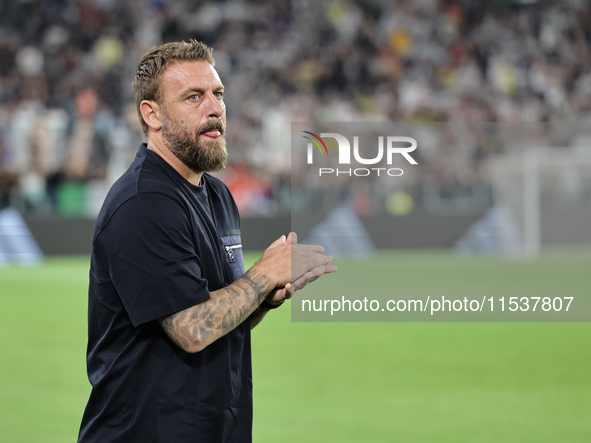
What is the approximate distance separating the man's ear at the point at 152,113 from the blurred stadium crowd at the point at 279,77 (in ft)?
39.6

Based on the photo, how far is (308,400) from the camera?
17.0 feet

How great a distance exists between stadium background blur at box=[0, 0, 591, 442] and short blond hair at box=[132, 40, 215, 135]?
1.69 meters

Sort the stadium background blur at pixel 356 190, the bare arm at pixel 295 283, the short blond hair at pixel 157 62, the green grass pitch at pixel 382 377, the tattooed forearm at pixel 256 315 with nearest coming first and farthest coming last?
the short blond hair at pixel 157 62 < the bare arm at pixel 295 283 < the tattooed forearm at pixel 256 315 < the green grass pitch at pixel 382 377 < the stadium background blur at pixel 356 190

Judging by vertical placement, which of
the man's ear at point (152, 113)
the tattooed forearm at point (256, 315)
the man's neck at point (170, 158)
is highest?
the man's ear at point (152, 113)

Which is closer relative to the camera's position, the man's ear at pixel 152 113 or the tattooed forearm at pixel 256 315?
the man's ear at pixel 152 113

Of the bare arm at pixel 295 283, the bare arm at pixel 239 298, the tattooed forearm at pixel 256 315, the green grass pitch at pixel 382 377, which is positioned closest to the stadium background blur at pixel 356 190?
the green grass pitch at pixel 382 377

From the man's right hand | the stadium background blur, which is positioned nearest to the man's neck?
the man's right hand

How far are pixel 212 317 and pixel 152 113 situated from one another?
792 mm

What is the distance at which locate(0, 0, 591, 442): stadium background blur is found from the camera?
505cm

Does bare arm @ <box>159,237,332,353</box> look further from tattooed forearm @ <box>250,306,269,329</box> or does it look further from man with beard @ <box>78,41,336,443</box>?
tattooed forearm @ <box>250,306,269,329</box>

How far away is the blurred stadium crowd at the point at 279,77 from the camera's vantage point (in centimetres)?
1606

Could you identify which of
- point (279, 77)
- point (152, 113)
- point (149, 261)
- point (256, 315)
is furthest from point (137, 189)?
point (279, 77)

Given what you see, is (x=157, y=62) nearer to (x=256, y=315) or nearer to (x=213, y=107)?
(x=213, y=107)

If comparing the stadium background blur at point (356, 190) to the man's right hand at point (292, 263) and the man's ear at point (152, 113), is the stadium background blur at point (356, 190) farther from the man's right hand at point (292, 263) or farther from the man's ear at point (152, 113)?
the man's ear at point (152, 113)
